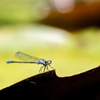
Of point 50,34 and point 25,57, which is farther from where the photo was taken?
point 50,34

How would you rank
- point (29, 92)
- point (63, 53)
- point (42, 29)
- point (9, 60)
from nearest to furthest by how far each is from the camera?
point (29, 92) → point (9, 60) → point (63, 53) → point (42, 29)

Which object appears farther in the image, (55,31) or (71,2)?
(71,2)

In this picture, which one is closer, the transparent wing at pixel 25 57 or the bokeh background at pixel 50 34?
the bokeh background at pixel 50 34

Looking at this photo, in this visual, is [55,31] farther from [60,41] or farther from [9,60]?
[9,60]

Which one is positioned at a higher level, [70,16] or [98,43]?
[70,16]

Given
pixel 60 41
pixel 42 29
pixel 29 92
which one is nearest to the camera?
pixel 29 92

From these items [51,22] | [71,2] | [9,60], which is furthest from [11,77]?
[71,2]

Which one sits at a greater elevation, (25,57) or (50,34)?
(50,34)

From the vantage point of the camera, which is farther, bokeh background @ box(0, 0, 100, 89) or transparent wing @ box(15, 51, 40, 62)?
transparent wing @ box(15, 51, 40, 62)
